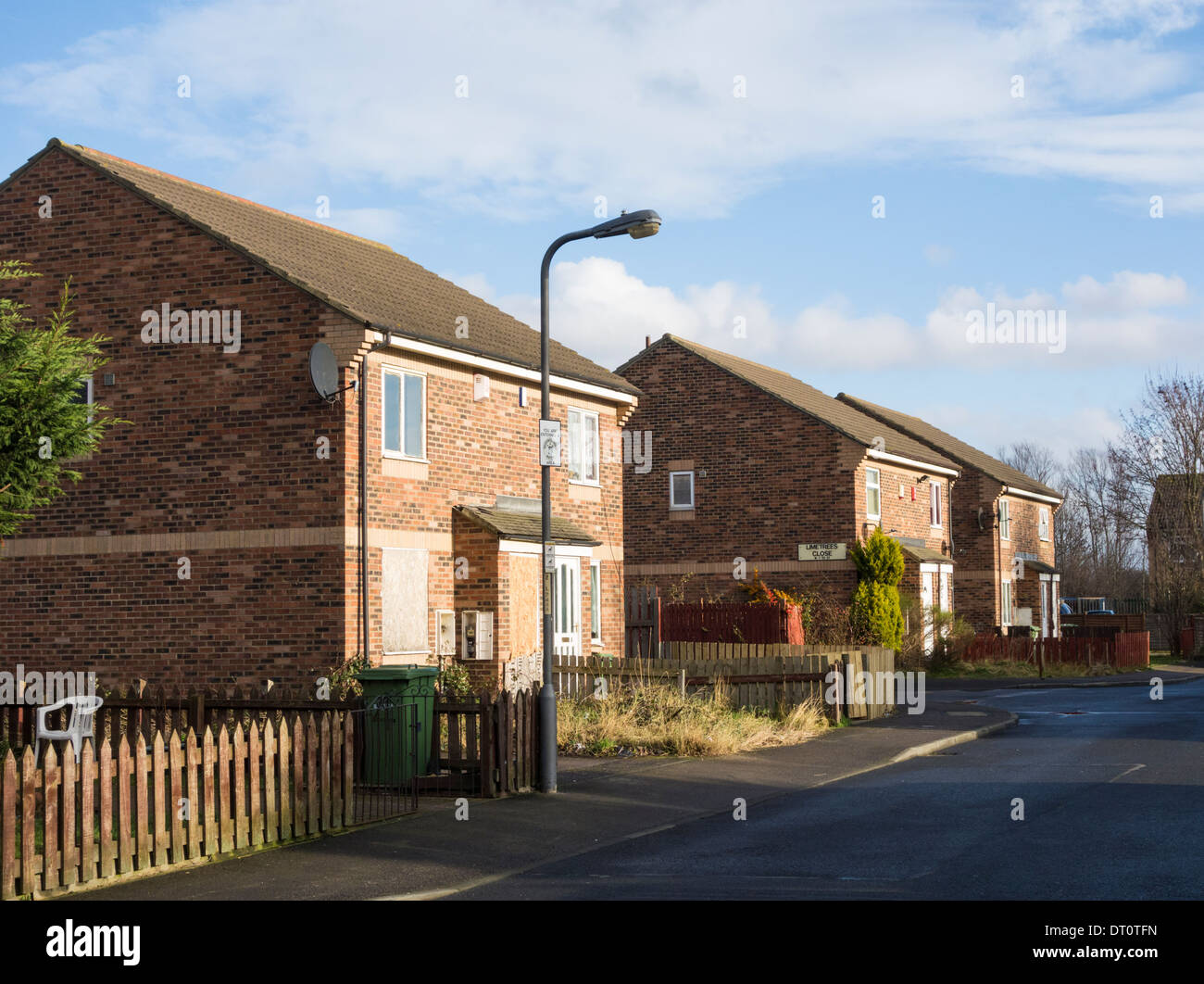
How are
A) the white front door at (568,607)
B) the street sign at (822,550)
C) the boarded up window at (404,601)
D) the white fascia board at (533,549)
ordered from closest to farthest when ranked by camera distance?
the boarded up window at (404,601) < the white fascia board at (533,549) < the white front door at (568,607) < the street sign at (822,550)

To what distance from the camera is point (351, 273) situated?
23391mm

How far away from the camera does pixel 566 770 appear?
16484 millimetres

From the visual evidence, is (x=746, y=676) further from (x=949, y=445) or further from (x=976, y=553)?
(x=949, y=445)

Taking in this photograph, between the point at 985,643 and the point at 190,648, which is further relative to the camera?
the point at 985,643

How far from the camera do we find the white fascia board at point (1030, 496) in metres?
49.3

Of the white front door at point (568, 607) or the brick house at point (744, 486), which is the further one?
the brick house at point (744, 486)

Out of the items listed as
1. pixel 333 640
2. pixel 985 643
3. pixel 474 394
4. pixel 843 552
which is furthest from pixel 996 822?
pixel 985 643

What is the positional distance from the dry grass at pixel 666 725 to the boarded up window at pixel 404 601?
8.24 feet

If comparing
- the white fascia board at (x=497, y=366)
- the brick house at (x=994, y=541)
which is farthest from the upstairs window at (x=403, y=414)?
the brick house at (x=994, y=541)

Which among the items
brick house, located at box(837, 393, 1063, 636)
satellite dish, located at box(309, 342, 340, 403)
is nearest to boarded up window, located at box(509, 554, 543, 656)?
satellite dish, located at box(309, 342, 340, 403)

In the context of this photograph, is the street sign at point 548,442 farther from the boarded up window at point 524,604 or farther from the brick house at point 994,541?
the brick house at point 994,541

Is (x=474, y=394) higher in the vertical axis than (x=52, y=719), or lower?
higher

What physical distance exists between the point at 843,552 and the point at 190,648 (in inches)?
761
